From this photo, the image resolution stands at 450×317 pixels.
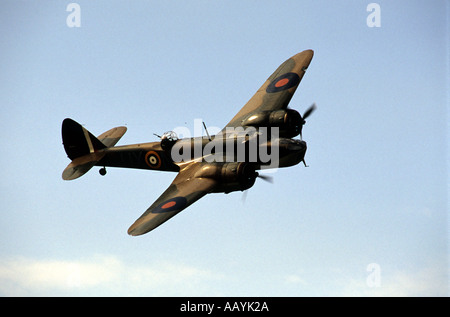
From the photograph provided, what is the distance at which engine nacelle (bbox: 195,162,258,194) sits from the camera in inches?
1027

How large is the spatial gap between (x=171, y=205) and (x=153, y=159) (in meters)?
5.74

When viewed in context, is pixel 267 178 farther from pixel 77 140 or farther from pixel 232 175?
pixel 77 140

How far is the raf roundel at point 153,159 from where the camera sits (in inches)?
1215

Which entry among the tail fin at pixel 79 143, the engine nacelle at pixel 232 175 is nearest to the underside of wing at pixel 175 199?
the engine nacelle at pixel 232 175

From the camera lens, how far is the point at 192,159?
29453 mm

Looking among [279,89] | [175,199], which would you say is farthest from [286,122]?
[175,199]

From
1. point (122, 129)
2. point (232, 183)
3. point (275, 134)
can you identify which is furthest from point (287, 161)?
point (122, 129)

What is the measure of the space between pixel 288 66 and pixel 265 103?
12.4ft

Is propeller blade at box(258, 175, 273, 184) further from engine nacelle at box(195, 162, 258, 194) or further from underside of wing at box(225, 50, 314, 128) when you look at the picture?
underside of wing at box(225, 50, 314, 128)

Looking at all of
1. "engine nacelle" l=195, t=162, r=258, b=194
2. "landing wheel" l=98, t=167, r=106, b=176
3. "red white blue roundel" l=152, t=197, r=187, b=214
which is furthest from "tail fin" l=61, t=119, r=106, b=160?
"engine nacelle" l=195, t=162, r=258, b=194

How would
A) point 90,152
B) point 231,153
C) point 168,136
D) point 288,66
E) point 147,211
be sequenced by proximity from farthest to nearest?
point 288,66
point 90,152
point 168,136
point 231,153
point 147,211

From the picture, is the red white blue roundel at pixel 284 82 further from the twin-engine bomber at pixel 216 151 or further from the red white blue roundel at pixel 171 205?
the red white blue roundel at pixel 171 205

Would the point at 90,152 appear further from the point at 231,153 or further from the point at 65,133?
the point at 231,153

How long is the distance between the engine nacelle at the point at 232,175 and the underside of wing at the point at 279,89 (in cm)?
561
